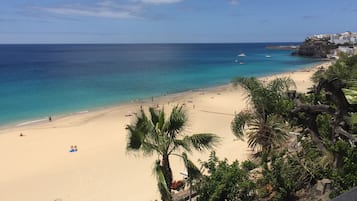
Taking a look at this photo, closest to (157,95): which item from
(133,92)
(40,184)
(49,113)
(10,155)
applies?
(133,92)

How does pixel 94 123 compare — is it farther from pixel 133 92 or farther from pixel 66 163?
pixel 133 92

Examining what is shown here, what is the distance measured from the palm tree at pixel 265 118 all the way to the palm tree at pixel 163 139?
416 centimetres

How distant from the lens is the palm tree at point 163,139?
6426 mm

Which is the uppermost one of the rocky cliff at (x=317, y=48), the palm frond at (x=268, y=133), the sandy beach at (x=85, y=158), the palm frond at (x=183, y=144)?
the rocky cliff at (x=317, y=48)

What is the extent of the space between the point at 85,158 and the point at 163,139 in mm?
10468

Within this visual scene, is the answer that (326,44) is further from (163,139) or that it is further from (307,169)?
(163,139)

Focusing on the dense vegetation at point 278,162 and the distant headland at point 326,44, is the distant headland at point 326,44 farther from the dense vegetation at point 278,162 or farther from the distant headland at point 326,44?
the dense vegetation at point 278,162

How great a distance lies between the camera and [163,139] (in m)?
6.48

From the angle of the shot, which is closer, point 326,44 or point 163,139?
point 163,139

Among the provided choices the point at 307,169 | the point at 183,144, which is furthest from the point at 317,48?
the point at 183,144

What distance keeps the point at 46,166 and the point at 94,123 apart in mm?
8137

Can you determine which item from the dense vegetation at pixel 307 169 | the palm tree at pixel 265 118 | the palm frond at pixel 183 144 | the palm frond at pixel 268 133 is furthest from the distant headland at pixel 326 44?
the palm frond at pixel 183 144

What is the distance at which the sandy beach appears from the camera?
Result: 12.3m

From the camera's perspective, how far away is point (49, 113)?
27781 mm
